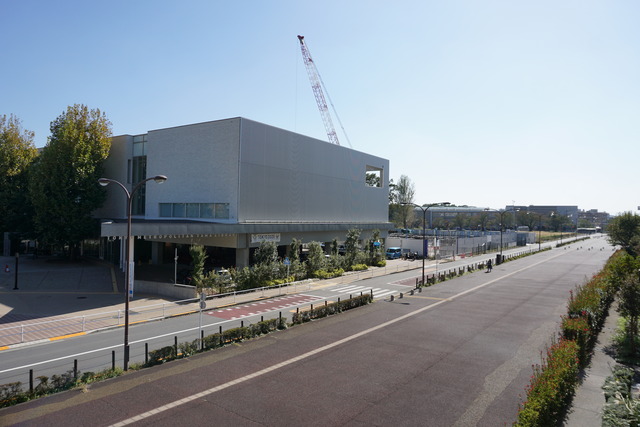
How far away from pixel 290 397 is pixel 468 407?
18.5ft

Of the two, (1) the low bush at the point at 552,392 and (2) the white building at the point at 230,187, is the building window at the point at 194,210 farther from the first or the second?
(1) the low bush at the point at 552,392

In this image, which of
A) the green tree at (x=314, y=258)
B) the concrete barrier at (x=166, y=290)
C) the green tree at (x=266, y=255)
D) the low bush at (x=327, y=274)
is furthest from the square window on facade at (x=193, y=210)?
the low bush at (x=327, y=274)

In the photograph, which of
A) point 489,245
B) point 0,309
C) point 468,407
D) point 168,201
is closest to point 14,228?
point 168,201

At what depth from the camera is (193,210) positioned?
44344mm

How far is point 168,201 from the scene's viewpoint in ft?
153

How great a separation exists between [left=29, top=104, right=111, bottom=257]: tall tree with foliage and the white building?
4.54 metres

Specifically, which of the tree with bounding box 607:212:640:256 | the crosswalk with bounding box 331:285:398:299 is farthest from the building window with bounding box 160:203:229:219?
the tree with bounding box 607:212:640:256

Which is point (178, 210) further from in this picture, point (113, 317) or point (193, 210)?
point (113, 317)

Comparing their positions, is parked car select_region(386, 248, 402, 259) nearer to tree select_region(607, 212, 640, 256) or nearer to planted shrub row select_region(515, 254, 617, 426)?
tree select_region(607, 212, 640, 256)

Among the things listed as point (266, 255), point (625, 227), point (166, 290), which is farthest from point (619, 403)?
point (625, 227)

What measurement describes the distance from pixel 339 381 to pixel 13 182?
57.1 meters

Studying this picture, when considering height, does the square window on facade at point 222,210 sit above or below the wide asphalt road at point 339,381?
above

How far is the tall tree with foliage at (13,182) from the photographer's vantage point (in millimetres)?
50281

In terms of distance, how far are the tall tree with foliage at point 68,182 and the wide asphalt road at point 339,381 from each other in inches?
1438
